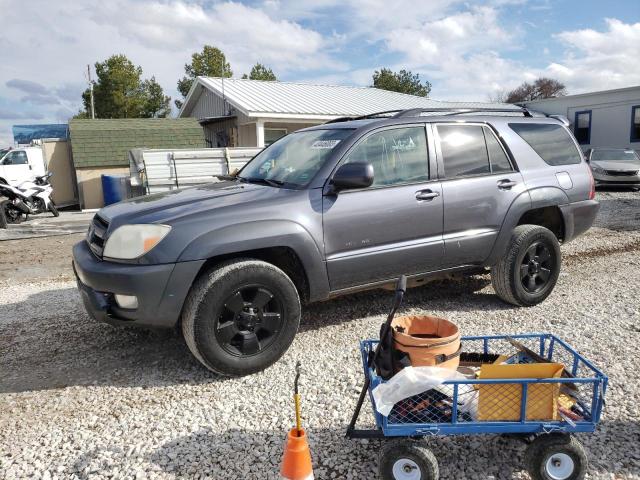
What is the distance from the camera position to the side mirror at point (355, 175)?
3.58 m

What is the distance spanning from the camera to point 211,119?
63.1 ft

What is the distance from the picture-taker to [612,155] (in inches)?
645

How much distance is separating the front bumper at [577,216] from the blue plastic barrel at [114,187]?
12199mm

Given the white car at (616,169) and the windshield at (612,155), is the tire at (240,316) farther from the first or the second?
the windshield at (612,155)

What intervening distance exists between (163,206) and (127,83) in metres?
31.9

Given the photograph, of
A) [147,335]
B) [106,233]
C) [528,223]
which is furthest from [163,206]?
[528,223]

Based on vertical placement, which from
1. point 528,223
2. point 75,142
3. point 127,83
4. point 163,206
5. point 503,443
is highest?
point 127,83

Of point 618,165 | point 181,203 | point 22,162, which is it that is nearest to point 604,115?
point 618,165


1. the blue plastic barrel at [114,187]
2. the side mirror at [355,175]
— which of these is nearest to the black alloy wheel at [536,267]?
the side mirror at [355,175]

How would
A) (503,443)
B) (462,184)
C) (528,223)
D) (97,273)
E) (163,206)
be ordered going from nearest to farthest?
(503,443) < (97,273) < (163,206) < (462,184) < (528,223)

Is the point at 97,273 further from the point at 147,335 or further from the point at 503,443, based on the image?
the point at 503,443

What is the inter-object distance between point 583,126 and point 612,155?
7692 mm

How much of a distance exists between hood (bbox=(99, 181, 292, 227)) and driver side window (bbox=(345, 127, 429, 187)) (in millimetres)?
754

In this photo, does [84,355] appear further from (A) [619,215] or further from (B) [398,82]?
(B) [398,82]
